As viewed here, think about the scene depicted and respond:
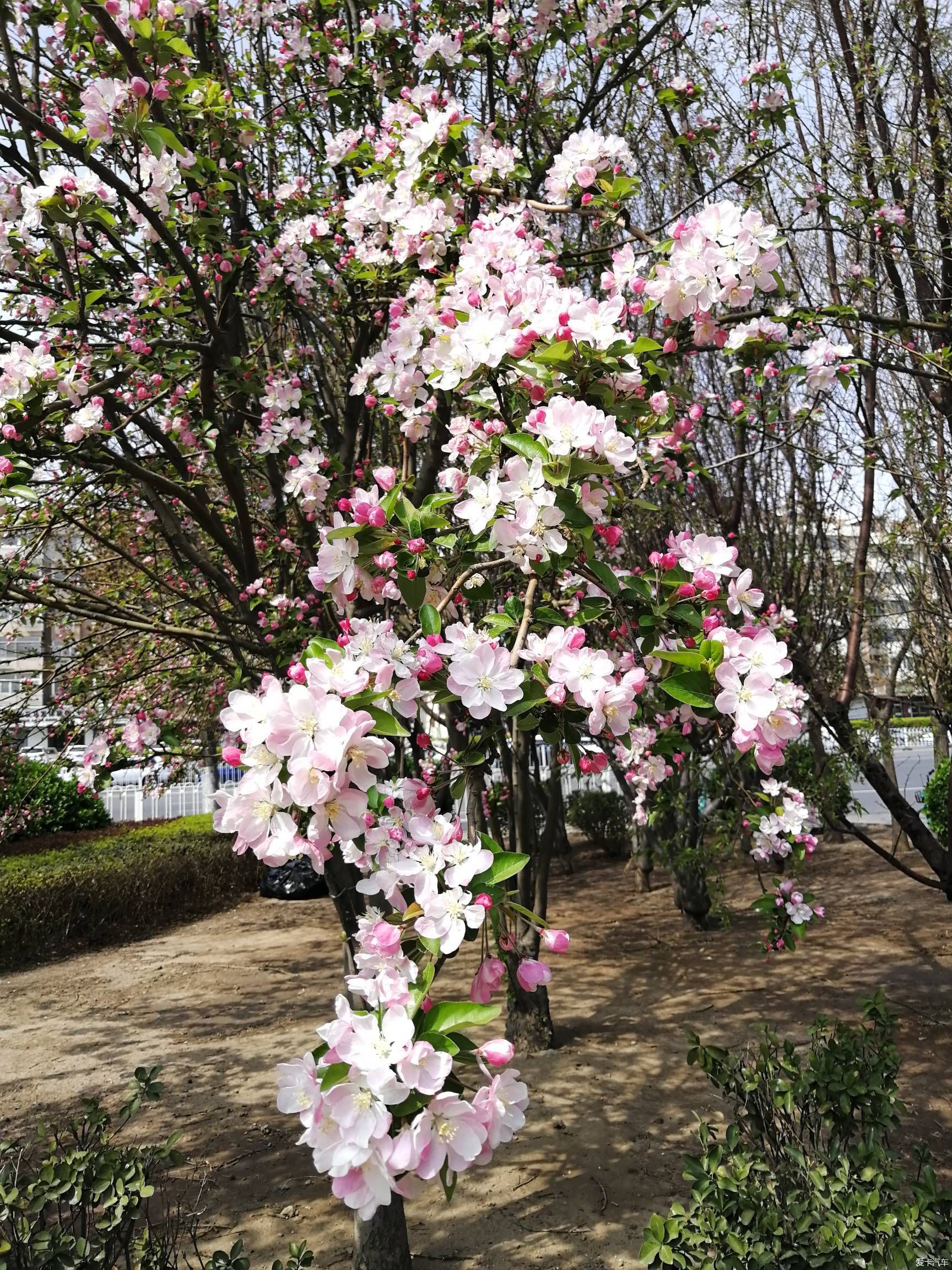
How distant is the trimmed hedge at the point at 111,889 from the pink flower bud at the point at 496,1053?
7383 mm

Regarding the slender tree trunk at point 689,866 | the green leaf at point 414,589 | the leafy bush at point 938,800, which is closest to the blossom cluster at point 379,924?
the green leaf at point 414,589

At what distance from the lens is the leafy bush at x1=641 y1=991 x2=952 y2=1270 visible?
175cm

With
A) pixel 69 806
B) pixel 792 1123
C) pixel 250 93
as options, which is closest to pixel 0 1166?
pixel 792 1123

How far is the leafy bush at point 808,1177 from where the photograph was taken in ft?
5.75

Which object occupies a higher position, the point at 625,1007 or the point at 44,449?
the point at 44,449

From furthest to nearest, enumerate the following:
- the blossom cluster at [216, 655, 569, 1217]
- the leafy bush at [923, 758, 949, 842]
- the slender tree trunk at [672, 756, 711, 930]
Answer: the leafy bush at [923, 758, 949, 842]
the slender tree trunk at [672, 756, 711, 930]
the blossom cluster at [216, 655, 569, 1217]

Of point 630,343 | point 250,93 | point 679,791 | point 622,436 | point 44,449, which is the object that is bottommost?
point 679,791

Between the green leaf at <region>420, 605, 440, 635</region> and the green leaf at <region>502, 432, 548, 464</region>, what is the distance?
0.29 metres

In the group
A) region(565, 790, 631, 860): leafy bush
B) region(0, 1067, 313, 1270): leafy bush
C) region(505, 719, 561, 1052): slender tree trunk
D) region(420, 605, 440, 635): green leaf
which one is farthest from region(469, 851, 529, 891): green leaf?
region(565, 790, 631, 860): leafy bush

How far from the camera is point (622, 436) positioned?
144 cm

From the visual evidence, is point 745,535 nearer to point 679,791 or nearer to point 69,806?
point 679,791

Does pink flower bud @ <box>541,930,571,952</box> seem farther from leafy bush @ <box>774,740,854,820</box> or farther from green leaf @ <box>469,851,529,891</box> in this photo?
leafy bush @ <box>774,740,854,820</box>

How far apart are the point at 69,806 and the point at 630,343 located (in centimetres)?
1189

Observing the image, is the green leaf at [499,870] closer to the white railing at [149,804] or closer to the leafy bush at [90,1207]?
the leafy bush at [90,1207]
